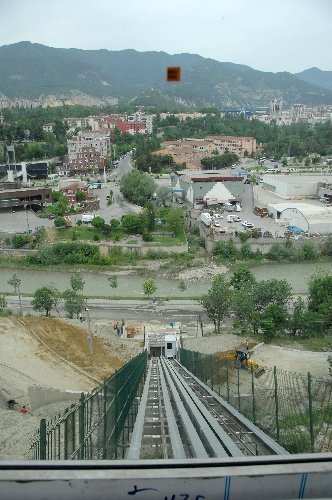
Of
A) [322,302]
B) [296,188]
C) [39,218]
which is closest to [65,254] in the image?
[39,218]

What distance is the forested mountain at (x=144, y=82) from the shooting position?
1527 inches

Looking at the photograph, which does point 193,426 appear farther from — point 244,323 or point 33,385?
point 244,323

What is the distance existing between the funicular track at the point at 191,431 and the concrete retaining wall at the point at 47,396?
1005mm

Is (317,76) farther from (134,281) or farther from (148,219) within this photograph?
(134,281)

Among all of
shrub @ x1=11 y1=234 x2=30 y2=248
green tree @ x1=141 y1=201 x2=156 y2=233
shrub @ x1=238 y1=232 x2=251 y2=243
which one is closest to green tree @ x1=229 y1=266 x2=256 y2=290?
shrub @ x1=238 y1=232 x2=251 y2=243

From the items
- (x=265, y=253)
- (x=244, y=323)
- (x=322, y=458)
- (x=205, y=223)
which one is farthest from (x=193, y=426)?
(x=205, y=223)

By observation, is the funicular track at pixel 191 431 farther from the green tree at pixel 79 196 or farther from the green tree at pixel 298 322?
the green tree at pixel 79 196

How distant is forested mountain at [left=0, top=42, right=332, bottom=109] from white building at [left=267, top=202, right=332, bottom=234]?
1021 inches

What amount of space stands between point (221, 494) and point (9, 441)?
182cm

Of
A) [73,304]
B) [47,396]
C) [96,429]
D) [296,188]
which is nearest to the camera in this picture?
[96,429]

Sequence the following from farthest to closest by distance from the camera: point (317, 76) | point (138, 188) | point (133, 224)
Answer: point (317, 76) → point (138, 188) → point (133, 224)

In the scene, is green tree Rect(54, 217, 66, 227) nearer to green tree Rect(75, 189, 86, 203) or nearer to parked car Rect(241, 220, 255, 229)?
green tree Rect(75, 189, 86, 203)

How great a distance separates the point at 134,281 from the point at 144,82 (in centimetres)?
5031

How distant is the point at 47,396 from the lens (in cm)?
257
